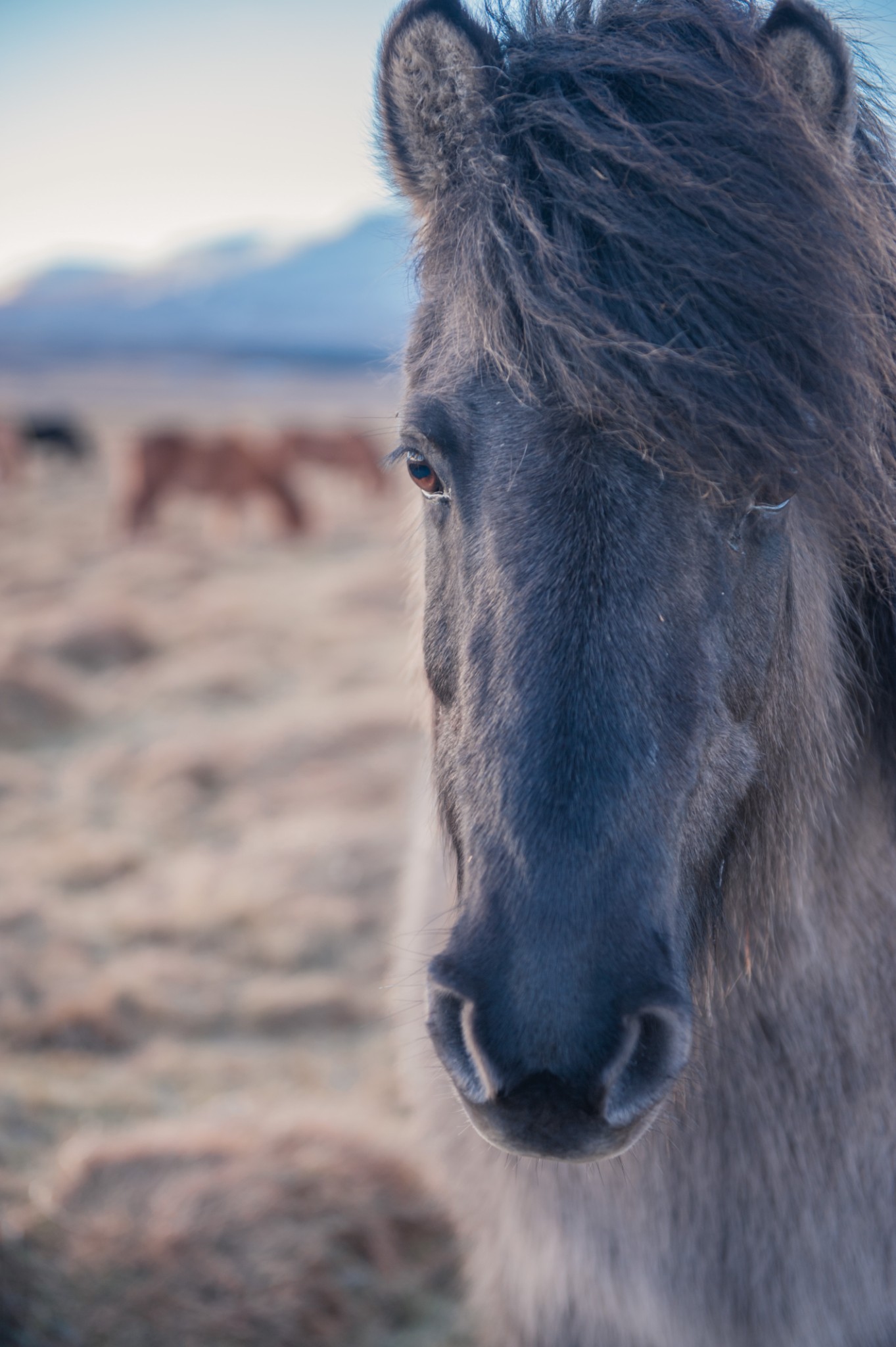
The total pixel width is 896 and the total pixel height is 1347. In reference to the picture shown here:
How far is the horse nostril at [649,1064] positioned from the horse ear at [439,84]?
60.7 inches

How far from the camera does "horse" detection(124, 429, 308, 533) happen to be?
20.8 m

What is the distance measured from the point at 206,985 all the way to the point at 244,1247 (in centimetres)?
224

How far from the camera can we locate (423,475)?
1.97 metres

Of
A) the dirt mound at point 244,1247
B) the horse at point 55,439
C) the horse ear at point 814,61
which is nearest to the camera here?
the horse ear at point 814,61

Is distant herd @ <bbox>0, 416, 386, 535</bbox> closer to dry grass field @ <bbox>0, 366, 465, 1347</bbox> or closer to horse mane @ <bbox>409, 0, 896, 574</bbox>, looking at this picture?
dry grass field @ <bbox>0, 366, 465, 1347</bbox>

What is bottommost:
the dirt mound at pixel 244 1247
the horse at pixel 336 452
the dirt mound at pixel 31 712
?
the horse at pixel 336 452

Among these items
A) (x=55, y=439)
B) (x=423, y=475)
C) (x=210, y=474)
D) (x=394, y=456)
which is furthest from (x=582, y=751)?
(x=55, y=439)

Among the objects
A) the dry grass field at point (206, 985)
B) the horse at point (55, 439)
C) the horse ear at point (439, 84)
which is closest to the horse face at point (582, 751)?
the horse ear at point (439, 84)

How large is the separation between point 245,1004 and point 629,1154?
360cm

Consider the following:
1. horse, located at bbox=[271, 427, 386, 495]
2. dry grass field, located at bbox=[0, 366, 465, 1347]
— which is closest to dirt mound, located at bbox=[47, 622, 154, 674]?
dry grass field, located at bbox=[0, 366, 465, 1347]

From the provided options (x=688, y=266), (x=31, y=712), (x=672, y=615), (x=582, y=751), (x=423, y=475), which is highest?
(x=688, y=266)

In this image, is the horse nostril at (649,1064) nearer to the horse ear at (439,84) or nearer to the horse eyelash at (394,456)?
the horse eyelash at (394,456)

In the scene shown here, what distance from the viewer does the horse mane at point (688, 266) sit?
1593 mm

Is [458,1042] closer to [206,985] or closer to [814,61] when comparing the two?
[814,61]
